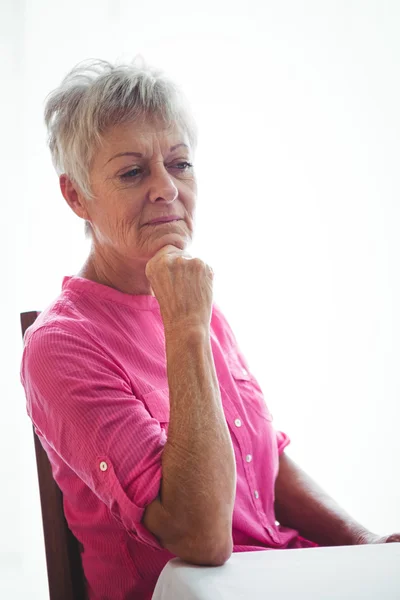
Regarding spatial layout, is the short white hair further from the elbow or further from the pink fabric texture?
the elbow

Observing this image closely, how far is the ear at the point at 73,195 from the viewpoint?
130 centimetres

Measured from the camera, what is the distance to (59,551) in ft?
3.88

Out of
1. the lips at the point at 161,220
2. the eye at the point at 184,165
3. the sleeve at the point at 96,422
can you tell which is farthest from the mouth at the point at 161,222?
the sleeve at the point at 96,422

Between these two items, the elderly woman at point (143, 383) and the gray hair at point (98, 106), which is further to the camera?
the gray hair at point (98, 106)

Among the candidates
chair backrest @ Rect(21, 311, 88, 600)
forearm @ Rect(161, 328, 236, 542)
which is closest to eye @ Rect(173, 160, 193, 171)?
forearm @ Rect(161, 328, 236, 542)

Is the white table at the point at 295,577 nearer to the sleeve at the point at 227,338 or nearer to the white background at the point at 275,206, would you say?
the sleeve at the point at 227,338

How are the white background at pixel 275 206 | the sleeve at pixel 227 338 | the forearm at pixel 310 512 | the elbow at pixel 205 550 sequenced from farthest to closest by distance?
1. the white background at pixel 275 206
2. the sleeve at pixel 227 338
3. the forearm at pixel 310 512
4. the elbow at pixel 205 550

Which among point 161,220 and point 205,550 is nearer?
point 205,550

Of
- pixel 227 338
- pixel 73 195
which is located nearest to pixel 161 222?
pixel 73 195

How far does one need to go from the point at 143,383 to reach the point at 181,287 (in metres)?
0.19

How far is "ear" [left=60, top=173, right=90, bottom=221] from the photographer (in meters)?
1.30

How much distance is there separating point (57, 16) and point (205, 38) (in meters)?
0.54

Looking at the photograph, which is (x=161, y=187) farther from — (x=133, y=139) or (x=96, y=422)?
(x=96, y=422)

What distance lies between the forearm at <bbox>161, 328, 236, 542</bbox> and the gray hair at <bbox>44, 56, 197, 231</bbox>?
0.42 m
